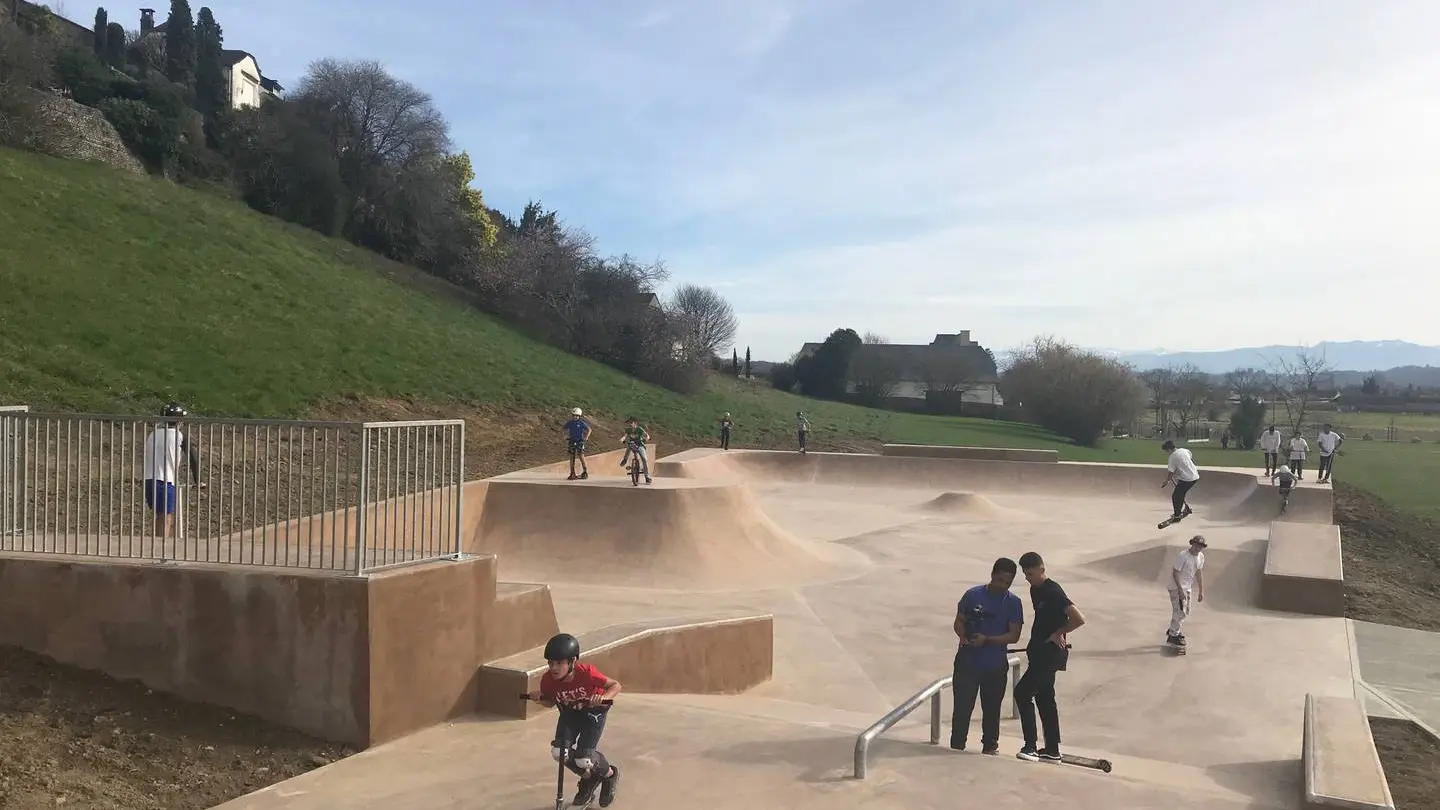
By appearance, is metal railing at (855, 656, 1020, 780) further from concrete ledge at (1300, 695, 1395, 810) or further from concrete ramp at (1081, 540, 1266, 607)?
concrete ramp at (1081, 540, 1266, 607)

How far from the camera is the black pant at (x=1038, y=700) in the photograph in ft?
20.0

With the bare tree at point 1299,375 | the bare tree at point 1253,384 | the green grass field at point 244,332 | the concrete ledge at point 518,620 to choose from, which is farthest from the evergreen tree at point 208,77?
the bare tree at point 1253,384

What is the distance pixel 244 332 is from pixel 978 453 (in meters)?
22.1

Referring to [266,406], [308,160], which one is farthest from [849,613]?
[308,160]

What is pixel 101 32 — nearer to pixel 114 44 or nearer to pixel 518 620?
pixel 114 44

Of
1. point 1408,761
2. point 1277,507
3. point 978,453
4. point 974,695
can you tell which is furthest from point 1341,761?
point 978,453

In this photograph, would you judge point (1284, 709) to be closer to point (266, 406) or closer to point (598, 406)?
point (266, 406)

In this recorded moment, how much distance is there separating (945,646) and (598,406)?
22.5m

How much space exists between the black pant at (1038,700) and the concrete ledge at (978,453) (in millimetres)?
23287

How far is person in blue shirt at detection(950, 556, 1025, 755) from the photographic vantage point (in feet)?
19.0

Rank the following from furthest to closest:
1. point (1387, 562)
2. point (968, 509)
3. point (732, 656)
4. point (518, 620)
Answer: point (968, 509) < point (1387, 562) < point (732, 656) < point (518, 620)

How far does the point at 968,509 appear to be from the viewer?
21.9 m

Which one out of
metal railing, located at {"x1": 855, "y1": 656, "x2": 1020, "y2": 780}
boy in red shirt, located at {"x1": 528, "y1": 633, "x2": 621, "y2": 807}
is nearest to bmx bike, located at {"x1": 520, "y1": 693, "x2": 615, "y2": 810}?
boy in red shirt, located at {"x1": 528, "y1": 633, "x2": 621, "y2": 807}

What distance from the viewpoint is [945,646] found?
1151 cm
